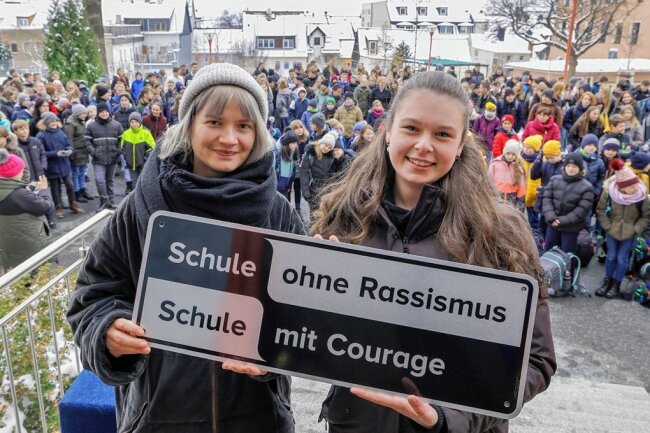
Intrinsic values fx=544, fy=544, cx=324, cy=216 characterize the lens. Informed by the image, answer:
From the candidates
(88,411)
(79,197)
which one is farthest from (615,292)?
(79,197)

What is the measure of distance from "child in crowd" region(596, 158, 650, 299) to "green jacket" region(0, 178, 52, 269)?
6.72 metres

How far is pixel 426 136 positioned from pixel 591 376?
14.4 ft

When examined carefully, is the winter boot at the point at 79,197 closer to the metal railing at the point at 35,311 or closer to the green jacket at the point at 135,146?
the green jacket at the point at 135,146

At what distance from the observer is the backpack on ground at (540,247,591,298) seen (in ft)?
22.1

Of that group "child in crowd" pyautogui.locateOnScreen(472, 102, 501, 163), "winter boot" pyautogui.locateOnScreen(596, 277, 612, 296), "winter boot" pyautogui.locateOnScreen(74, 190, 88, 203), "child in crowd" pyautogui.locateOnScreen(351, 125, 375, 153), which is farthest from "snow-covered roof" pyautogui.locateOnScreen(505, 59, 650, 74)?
"winter boot" pyautogui.locateOnScreen(74, 190, 88, 203)

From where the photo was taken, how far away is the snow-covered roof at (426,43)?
53.5m

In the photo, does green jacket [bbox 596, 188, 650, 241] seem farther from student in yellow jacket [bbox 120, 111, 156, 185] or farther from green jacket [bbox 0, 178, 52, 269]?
student in yellow jacket [bbox 120, 111, 156, 185]

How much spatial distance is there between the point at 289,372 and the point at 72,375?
2.57 metres

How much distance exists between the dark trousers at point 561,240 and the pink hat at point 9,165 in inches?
258

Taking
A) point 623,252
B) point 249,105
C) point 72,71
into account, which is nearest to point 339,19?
point 72,71

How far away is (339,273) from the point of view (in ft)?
4.81

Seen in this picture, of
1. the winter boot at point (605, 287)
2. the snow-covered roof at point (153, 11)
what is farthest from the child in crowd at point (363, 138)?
the snow-covered roof at point (153, 11)

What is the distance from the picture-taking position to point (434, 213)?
5.88 feet

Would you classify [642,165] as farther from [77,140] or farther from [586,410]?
[77,140]
